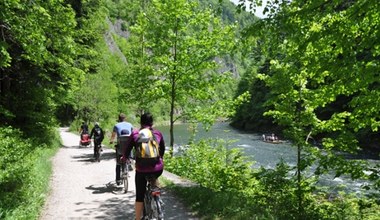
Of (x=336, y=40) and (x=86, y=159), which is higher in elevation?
(x=336, y=40)

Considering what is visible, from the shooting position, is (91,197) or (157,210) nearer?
(157,210)

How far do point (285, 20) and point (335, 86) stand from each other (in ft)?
7.21

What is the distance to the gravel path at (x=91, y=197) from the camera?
777cm

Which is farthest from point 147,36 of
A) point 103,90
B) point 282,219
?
point 103,90

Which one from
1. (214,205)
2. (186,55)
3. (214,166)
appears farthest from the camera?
(186,55)

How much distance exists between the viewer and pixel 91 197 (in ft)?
30.6

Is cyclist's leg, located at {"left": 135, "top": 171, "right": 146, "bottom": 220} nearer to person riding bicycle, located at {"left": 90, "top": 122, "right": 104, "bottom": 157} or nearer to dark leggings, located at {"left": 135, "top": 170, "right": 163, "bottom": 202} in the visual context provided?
dark leggings, located at {"left": 135, "top": 170, "right": 163, "bottom": 202}

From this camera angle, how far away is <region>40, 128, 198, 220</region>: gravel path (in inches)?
306

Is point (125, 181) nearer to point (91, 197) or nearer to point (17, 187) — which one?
point (91, 197)

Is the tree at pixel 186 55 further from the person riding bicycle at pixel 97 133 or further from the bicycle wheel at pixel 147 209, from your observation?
the bicycle wheel at pixel 147 209

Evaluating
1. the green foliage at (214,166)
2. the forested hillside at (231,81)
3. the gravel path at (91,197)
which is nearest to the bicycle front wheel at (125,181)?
the gravel path at (91,197)

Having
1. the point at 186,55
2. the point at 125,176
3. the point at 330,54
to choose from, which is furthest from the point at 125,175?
the point at 186,55

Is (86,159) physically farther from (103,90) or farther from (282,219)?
(103,90)

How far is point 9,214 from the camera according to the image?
6.28 metres
